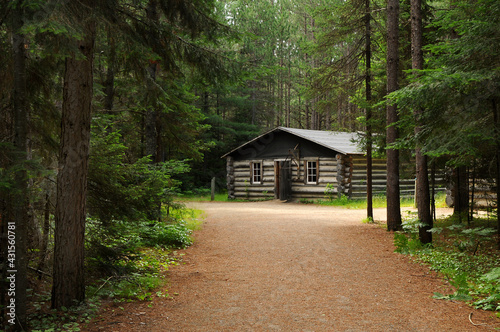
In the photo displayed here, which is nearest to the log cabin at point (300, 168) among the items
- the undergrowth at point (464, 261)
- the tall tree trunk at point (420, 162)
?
the undergrowth at point (464, 261)

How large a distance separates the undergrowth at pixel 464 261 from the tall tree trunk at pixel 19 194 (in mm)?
5465

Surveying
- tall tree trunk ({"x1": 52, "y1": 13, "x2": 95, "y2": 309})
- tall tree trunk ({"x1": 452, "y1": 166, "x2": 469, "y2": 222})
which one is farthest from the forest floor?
tall tree trunk ({"x1": 452, "y1": 166, "x2": 469, "y2": 222})

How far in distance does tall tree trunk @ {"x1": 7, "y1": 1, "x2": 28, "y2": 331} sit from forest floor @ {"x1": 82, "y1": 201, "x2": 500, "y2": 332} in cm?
85

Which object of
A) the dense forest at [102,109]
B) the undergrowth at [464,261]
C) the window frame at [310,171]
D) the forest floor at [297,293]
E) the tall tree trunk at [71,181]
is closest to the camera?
the dense forest at [102,109]

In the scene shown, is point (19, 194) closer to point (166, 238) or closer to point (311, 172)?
point (166, 238)

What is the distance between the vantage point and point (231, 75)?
20.9 ft

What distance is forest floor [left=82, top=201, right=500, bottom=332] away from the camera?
16.2 ft

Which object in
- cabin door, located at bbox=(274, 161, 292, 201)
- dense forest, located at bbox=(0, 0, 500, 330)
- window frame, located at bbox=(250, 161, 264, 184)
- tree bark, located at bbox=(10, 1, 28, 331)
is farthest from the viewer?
window frame, located at bbox=(250, 161, 264, 184)

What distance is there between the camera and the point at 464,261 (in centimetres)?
777

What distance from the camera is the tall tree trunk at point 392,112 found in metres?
11.5

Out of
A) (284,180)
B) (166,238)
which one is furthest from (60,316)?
(284,180)

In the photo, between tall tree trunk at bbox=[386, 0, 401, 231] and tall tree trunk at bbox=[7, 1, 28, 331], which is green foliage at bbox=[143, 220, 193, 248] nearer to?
tall tree trunk at bbox=[7, 1, 28, 331]

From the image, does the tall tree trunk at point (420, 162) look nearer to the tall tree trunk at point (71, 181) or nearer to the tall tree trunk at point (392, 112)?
the tall tree trunk at point (392, 112)

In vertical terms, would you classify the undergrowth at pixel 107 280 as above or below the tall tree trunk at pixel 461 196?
below
